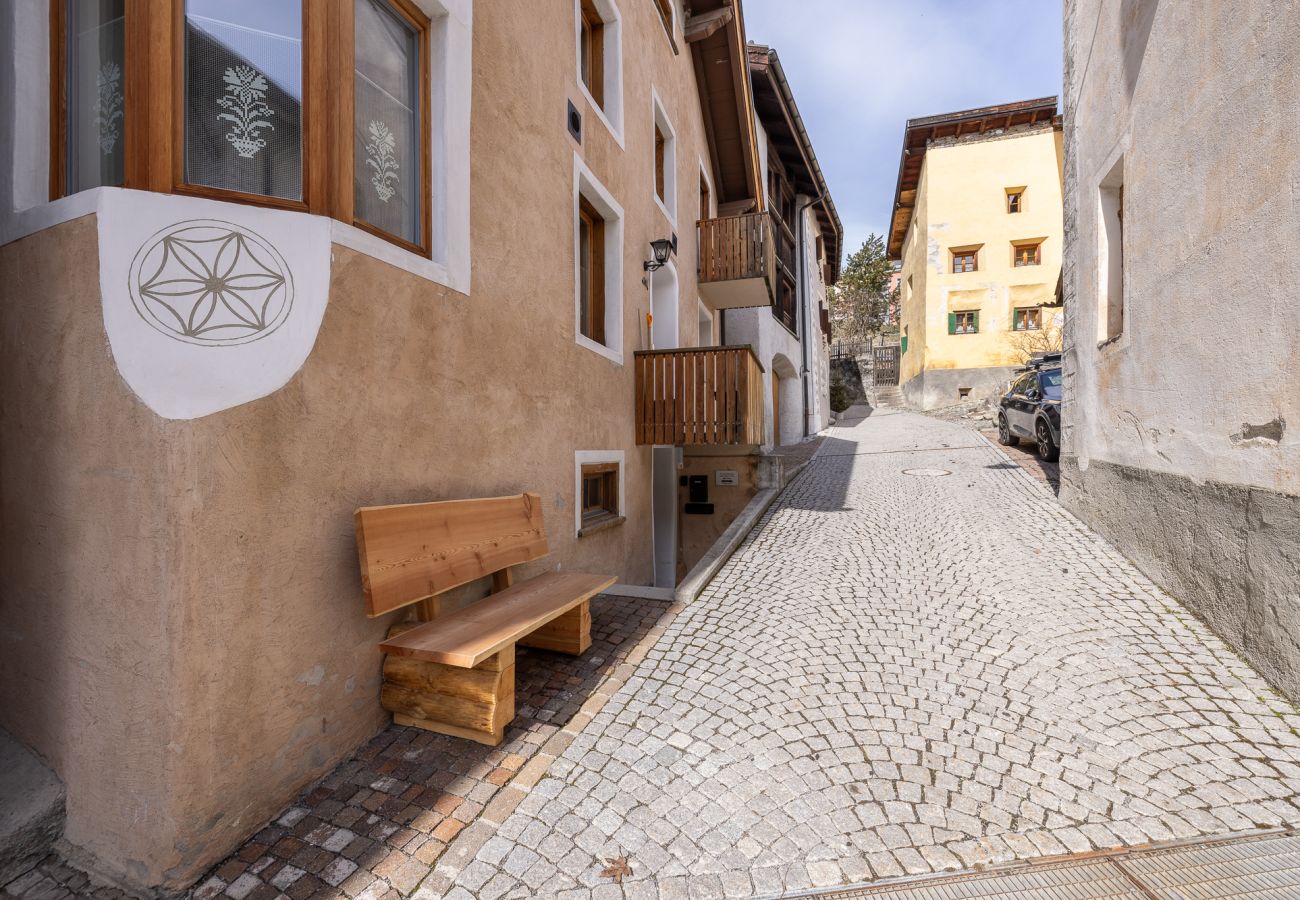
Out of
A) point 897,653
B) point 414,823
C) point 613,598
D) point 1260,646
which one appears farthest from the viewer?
point 613,598

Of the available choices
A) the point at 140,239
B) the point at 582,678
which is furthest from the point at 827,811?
the point at 140,239

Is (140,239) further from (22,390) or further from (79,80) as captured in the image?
(79,80)

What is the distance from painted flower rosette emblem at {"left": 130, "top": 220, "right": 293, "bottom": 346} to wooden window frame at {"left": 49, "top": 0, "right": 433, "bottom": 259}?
0.27m

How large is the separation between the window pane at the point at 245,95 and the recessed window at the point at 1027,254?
27542 mm

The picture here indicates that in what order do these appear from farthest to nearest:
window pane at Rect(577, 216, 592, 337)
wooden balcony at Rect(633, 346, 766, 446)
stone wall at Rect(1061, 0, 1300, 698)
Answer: wooden balcony at Rect(633, 346, 766, 446) → window pane at Rect(577, 216, 592, 337) → stone wall at Rect(1061, 0, 1300, 698)

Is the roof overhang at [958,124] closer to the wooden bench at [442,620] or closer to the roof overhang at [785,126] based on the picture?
the roof overhang at [785,126]

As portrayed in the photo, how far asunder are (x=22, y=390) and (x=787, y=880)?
3.82 m

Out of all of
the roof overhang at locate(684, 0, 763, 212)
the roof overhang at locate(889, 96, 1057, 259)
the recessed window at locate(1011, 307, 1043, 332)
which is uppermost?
the roof overhang at locate(889, 96, 1057, 259)

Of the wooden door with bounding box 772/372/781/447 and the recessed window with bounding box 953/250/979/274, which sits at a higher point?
the recessed window with bounding box 953/250/979/274

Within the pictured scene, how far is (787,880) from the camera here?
2.24 metres

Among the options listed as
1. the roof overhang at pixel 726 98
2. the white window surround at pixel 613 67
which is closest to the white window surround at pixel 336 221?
the white window surround at pixel 613 67

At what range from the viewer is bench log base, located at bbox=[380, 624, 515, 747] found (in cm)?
298

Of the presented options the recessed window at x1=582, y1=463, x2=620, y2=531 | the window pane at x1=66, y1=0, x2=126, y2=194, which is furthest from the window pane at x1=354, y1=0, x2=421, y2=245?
the recessed window at x1=582, y1=463, x2=620, y2=531

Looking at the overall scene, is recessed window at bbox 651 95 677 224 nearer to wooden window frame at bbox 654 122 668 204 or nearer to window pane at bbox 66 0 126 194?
wooden window frame at bbox 654 122 668 204
